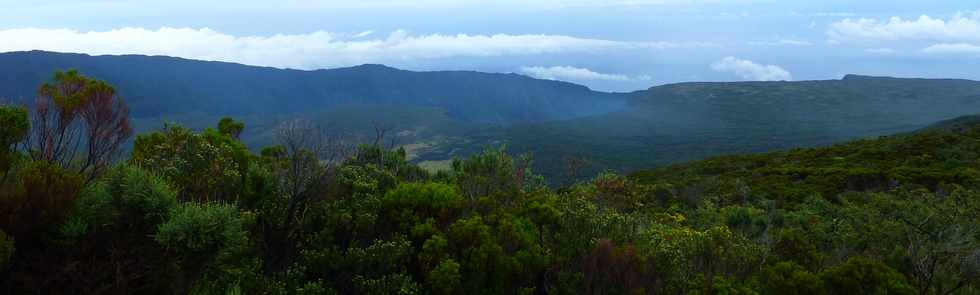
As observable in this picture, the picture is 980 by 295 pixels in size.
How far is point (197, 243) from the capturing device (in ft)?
22.6

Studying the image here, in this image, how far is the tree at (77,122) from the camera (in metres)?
11.8

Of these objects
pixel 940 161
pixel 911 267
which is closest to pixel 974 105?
pixel 940 161

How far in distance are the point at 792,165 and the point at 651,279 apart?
3764cm

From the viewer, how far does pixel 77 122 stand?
1330 cm

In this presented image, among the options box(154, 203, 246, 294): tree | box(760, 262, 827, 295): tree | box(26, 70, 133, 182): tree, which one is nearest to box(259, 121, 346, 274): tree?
box(154, 203, 246, 294): tree

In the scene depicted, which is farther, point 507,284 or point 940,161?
point 940,161

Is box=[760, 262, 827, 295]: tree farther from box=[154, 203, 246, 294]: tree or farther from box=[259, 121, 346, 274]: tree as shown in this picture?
box=[154, 203, 246, 294]: tree

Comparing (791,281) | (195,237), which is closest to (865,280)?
(791,281)

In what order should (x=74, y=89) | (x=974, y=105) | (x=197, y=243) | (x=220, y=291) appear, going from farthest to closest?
(x=974, y=105) → (x=74, y=89) → (x=220, y=291) → (x=197, y=243)

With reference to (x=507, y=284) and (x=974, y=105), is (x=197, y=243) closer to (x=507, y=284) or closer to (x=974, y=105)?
(x=507, y=284)

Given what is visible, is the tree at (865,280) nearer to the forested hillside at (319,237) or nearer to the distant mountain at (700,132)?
the forested hillside at (319,237)

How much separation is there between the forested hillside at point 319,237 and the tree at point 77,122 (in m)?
0.04

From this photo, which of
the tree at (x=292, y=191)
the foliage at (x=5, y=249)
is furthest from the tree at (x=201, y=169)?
the foliage at (x=5, y=249)

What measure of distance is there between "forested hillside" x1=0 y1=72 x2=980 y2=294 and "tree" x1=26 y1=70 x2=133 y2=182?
44 mm
